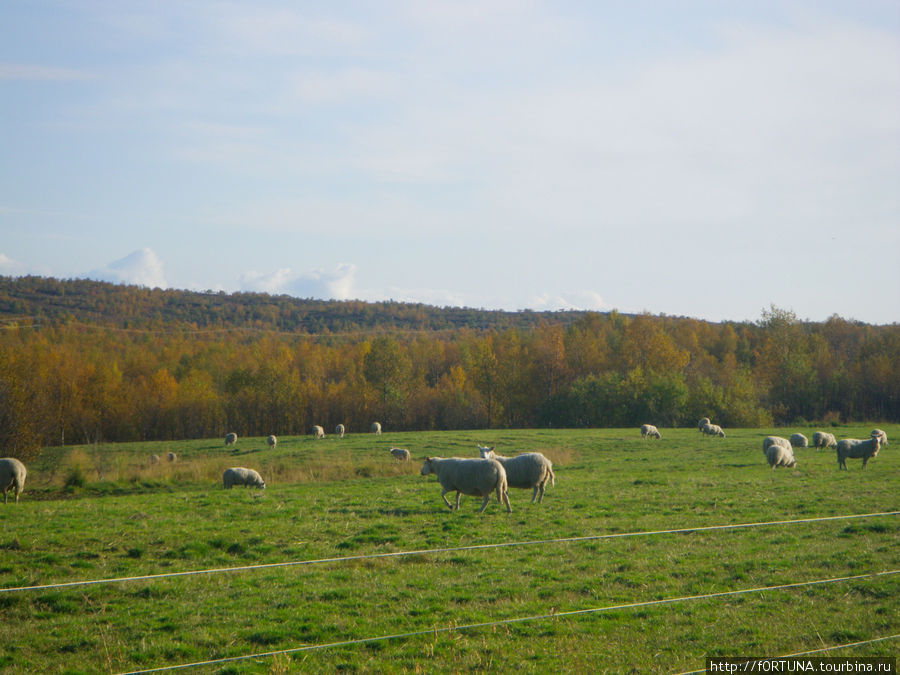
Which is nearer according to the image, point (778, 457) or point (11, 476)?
point (11, 476)

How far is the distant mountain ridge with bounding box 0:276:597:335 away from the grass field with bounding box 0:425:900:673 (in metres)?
117

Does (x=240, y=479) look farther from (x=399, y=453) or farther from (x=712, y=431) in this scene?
(x=712, y=431)

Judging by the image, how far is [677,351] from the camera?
81062 mm

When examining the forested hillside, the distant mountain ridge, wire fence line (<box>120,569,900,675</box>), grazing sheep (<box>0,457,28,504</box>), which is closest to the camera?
wire fence line (<box>120,569,900,675</box>)

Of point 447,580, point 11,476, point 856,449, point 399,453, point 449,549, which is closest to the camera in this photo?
point 447,580

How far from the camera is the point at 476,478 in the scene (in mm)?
17469

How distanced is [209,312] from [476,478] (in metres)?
163

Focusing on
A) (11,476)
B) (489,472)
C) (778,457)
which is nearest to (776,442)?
(778,457)

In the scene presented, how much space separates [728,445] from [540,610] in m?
34.4

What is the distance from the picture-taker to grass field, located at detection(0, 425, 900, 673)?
7.67 m

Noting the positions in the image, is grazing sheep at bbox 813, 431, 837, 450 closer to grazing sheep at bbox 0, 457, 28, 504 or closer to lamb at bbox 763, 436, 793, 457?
lamb at bbox 763, 436, 793, 457

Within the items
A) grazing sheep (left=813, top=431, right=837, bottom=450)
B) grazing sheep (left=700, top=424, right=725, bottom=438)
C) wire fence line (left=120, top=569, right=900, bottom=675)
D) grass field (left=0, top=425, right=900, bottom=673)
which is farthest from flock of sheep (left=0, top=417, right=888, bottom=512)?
grazing sheep (left=700, top=424, right=725, bottom=438)

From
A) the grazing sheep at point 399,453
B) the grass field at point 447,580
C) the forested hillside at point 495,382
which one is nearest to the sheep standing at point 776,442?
the grass field at point 447,580

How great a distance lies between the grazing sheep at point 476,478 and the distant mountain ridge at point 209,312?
11631 cm
